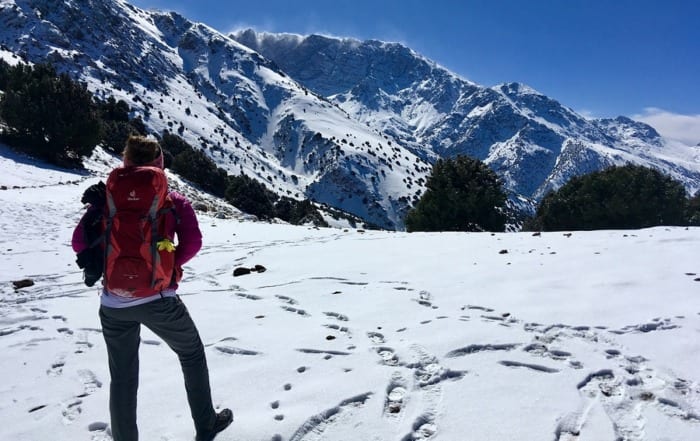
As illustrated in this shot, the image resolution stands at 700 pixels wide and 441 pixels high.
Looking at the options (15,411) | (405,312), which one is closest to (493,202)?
(405,312)

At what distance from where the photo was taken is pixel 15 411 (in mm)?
4559

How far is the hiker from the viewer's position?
3.59 meters

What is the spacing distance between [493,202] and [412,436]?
2665 centimetres

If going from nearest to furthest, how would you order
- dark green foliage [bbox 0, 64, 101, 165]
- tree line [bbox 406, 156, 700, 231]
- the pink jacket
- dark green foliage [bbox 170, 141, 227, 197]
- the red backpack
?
1. the red backpack
2. the pink jacket
3. tree line [bbox 406, 156, 700, 231]
4. dark green foliage [bbox 0, 64, 101, 165]
5. dark green foliage [bbox 170, 141, 227, 197]

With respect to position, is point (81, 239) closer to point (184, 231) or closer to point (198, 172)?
point (184, 231)

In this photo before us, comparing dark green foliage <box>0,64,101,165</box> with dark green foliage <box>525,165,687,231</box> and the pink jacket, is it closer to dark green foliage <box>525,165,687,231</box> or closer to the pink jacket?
the pink jacket

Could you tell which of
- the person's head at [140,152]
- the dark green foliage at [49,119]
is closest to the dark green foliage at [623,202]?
the person's head at [140,152]

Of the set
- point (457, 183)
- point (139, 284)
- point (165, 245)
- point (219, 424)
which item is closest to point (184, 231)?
point (165, 245)

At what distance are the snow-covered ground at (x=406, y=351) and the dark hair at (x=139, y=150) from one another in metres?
2.57

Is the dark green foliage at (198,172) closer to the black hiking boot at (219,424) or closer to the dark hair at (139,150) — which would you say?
the dark hair at (139,150)

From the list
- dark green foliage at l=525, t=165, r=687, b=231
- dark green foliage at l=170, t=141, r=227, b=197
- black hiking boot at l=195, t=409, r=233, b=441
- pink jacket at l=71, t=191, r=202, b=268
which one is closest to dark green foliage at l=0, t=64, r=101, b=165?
dark green foliage at l=170, t=141, r=227, b=197

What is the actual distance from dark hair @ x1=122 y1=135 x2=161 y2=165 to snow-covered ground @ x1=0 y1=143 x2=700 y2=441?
257cm

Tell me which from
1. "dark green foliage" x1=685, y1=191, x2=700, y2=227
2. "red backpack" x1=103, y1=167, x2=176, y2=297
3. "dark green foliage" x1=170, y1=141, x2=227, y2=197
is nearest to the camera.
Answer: "red backpack" x1=103, y1=167, x2=176, y2=297

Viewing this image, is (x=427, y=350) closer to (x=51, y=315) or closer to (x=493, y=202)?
(x=51, y=315)
